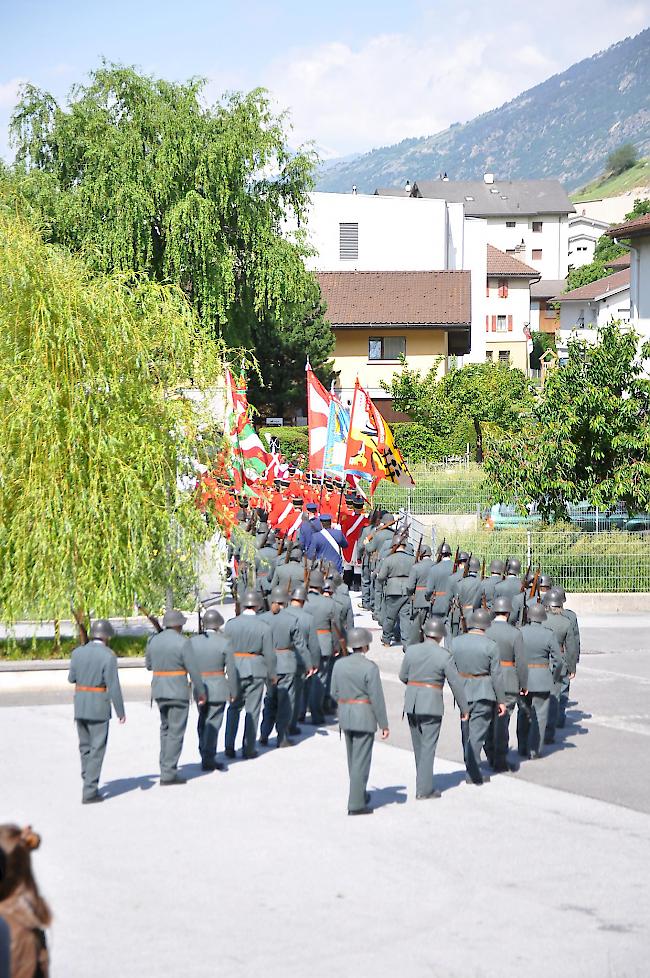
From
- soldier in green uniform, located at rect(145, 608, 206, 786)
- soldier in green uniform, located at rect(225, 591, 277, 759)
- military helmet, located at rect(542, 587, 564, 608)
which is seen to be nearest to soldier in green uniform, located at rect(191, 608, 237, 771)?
soldier in green uniform, located at rect(225, 591, 277, 759)

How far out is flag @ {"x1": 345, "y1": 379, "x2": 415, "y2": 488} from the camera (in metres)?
23.7

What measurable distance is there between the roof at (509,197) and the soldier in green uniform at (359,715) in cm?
10740

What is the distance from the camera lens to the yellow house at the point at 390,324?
52.2 meters

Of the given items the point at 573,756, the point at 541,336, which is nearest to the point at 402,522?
the point at 573,756

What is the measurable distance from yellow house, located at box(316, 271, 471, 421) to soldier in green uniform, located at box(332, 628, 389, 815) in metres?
41.3

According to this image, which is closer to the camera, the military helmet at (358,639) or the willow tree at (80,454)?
the military helmet at (358,639)

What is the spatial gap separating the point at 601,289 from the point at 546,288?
2668 centimetres

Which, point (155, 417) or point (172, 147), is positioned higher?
point (172, 147)

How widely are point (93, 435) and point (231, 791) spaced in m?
6.33

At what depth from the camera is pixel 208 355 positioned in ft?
58.5

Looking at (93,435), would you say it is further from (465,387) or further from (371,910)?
(465,387)

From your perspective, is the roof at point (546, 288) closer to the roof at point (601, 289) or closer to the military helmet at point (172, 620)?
the roof at point (601, 289)

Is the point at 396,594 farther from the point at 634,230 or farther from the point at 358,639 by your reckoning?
the point at 634,230

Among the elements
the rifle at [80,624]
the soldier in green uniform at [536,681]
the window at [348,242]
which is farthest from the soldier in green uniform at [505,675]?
the window at [348,242]
